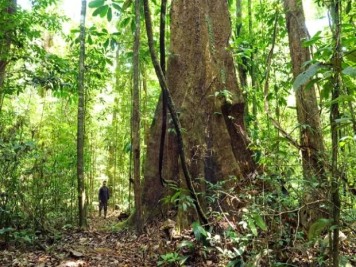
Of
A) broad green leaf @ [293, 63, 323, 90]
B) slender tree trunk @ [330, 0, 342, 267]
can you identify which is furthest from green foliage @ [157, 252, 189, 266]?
broad green leaf @ [293, 63, 323, 90]

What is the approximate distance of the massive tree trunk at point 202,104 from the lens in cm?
585

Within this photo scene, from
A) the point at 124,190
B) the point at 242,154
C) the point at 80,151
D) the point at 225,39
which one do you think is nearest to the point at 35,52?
the point at 80,151

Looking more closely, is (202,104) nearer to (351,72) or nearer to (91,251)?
(91,251)

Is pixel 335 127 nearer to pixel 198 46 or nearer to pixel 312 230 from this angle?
pixel 312 230

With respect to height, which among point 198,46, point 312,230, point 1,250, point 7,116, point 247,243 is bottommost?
point 1,250

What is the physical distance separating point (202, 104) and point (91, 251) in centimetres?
285

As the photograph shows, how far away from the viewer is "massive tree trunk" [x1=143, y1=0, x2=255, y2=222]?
585 cm

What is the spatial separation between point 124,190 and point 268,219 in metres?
18.1

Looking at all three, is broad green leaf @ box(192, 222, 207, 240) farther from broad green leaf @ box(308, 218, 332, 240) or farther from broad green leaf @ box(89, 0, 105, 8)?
broad green leaf @ box(89, 0, 105, 8)

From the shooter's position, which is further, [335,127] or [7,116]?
[7,116]

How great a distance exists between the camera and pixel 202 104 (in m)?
6.18

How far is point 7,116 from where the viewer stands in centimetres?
953

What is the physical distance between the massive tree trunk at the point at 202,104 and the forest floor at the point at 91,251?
83 cm

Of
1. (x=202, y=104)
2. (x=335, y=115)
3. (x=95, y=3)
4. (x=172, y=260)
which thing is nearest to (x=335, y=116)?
(x=335, y=115)
